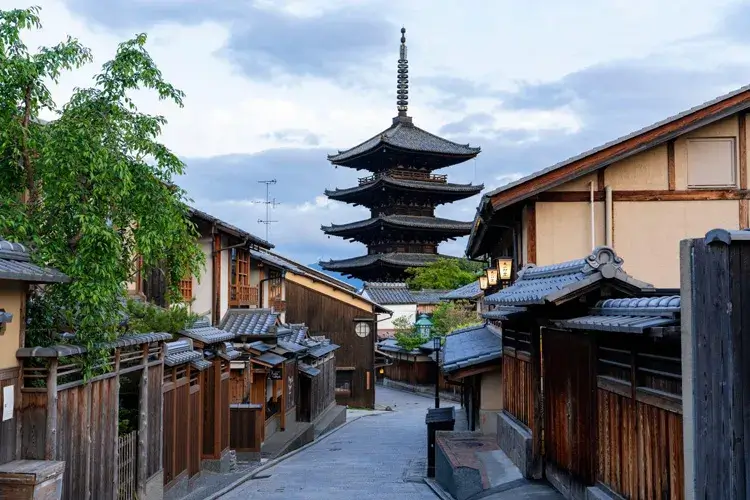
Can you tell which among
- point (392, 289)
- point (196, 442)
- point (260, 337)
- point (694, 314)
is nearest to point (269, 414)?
point (260, 337)

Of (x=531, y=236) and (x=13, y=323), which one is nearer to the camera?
(x=13, y=323)

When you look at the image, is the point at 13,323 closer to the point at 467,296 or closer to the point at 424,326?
the point at 424,326

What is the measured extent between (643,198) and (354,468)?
33.5ft

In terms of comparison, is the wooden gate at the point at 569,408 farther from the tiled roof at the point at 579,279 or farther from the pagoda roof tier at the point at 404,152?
the pagoda roof tier at the point at 404,152

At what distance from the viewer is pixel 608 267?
31.9 feet

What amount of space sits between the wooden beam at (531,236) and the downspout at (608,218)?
1.43 metres

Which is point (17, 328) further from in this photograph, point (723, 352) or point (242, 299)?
point (242, 299)

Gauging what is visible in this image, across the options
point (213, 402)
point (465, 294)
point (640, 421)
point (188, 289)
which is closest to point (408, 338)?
point (465, 294)

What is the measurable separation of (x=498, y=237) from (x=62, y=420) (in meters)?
15.8

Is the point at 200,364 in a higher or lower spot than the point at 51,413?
lower

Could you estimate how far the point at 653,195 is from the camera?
16062 mm

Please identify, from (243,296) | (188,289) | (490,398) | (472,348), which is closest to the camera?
(490,398)

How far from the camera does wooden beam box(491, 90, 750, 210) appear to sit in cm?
1546

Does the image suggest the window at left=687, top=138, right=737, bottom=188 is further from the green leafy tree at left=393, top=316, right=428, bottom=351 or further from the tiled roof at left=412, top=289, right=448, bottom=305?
the tiled roof at left=412, top=289, right=448, bottom=305
